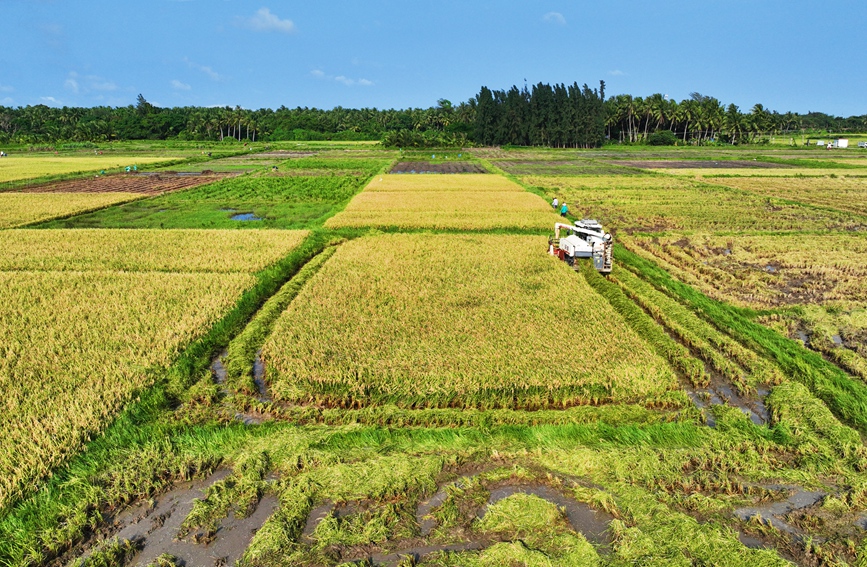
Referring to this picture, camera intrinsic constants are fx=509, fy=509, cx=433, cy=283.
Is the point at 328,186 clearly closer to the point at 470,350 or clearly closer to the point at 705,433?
the point at 470,350

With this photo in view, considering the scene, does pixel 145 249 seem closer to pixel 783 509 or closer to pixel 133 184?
pixel 783 509

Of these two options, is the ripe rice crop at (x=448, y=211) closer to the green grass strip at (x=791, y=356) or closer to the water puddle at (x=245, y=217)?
the water puddle at (x=245, y=217)

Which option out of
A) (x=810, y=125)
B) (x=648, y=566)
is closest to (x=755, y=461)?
(x=648, y=566)

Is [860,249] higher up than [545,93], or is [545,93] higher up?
[545,93]

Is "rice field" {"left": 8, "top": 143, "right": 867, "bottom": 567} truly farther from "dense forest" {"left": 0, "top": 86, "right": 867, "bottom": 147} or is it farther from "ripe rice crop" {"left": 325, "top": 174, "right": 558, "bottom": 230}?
"dense forest" {"left": 0, "top": 86, "right": 867, "bottom": 147}

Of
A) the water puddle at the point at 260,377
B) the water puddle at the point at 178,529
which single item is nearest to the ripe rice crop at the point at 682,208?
the water puddle at the point at 260,377

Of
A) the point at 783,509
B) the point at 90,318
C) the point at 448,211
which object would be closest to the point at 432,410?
the point at 783,509
